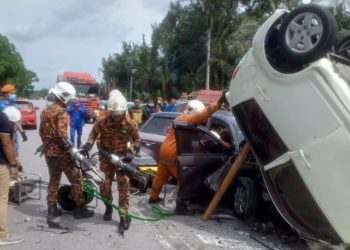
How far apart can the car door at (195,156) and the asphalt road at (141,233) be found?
463 mm

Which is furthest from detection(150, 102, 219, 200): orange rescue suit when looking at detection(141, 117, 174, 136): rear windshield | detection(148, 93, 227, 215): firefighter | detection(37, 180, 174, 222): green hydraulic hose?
detection(141, 117, 174, 136): rear windshield

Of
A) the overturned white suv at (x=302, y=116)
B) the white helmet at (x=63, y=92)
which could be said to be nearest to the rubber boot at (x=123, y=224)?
the white helmet at (x=63, y=92)

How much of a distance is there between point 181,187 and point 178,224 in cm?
53

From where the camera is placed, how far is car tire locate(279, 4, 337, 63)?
4.56 meters

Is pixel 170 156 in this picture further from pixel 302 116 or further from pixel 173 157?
pixel 302 116

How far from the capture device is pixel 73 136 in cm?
1418

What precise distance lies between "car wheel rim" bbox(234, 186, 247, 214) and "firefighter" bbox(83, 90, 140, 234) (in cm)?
155

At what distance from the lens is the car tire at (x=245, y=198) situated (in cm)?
629

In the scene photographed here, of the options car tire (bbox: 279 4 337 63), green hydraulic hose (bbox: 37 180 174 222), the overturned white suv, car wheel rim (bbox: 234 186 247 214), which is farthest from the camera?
car wheel rim (bbox: 234 186 247 214)

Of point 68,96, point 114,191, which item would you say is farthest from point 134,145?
point 114,191

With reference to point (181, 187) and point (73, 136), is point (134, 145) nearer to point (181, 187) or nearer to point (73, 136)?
point (181, 187)

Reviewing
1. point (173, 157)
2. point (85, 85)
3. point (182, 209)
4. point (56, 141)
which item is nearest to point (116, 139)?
point (56, 141)

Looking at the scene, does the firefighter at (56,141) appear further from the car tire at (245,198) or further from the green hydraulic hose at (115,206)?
the car tire at (245,198)

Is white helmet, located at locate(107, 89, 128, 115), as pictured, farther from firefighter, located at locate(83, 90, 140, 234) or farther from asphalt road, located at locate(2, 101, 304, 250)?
asphalt road, located at locate(2, 101, 304, 250)
